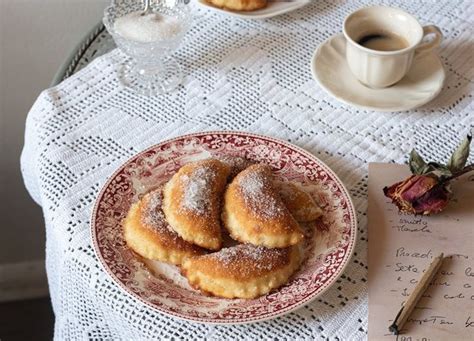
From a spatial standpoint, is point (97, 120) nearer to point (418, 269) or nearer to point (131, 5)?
point (131, 5)

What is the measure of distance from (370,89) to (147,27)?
0.35 m

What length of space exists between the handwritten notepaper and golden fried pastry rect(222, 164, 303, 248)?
11 cm

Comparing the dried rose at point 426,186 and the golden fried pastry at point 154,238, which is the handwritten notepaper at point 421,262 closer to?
the dried rose at point 426,186

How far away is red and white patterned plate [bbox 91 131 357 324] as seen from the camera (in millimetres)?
793

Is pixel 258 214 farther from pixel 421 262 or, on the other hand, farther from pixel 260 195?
pixel 421 262

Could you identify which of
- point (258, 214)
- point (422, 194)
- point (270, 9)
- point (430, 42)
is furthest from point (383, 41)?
point (258, 214)

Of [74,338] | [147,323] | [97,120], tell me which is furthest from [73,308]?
[97,120]

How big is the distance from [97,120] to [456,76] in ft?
1.77

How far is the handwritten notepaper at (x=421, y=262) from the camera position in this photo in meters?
0.80

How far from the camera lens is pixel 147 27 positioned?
1.12 m

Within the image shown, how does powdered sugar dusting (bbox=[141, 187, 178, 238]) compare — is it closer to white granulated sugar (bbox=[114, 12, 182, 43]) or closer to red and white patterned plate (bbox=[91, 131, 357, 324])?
red and white patterned plate (bbox=[91, 131, 357, 324])

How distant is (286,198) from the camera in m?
0.88

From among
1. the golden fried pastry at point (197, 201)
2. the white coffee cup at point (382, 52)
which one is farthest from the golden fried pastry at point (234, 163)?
the white coffee cup at point (382, 52)

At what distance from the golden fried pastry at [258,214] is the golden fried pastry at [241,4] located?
408mm
